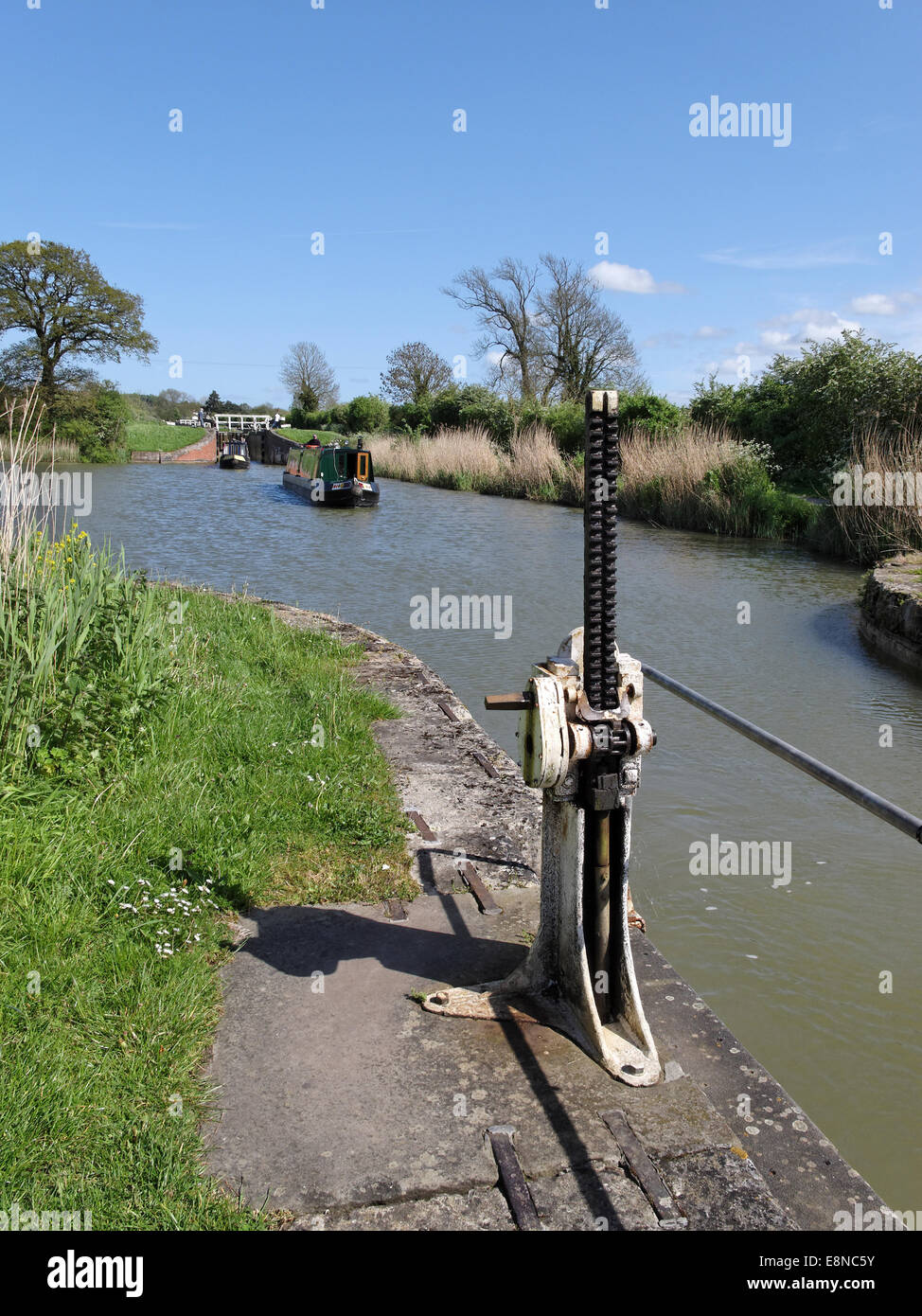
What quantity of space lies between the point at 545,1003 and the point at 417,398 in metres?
60.2

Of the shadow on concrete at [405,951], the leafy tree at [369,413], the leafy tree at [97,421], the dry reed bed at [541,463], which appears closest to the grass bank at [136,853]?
the shadow on concrete at [405,951]

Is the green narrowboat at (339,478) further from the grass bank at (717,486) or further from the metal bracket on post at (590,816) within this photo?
the metal bracket on post at (590,816)

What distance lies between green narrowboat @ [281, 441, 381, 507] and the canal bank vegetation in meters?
23.6

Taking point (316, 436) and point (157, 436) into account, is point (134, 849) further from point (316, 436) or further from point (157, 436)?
point (157, 436)

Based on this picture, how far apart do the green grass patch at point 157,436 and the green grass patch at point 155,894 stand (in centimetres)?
6139

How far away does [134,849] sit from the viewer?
3.85m

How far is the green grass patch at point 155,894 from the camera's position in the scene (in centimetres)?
231

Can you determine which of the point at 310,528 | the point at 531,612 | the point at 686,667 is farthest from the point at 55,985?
the point at 310,528

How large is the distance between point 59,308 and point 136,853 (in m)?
46.8

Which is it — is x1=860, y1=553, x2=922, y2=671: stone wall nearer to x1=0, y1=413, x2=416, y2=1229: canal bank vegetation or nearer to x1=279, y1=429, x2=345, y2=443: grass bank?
x1=0, y1=413, x2=416, y2=1229: canal bank vegetation

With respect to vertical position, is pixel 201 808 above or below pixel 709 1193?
above

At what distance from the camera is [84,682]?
15.6ft

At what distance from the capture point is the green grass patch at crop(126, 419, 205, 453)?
62781 millimetres
